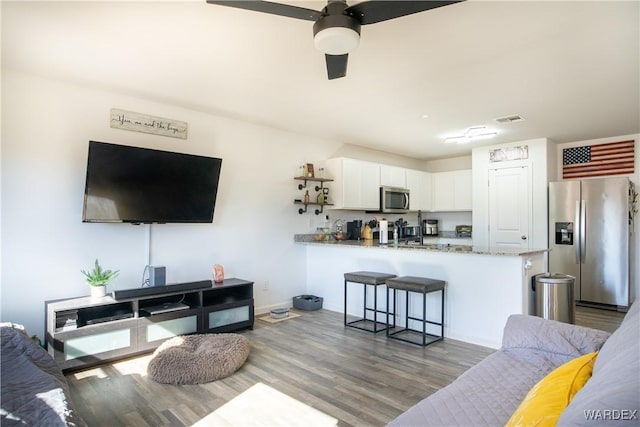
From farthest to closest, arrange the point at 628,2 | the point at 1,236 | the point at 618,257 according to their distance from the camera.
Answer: the point at 618,257 → the point at 1,236 → the point at 628,2

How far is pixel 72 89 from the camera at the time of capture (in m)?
3.39

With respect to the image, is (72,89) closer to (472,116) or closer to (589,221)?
(472,116)

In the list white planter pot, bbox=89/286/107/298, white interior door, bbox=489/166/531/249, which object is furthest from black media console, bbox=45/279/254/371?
white interior door, bbox=489/166/531/249

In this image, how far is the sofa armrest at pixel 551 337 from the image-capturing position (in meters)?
1.93

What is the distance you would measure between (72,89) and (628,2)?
167 inches

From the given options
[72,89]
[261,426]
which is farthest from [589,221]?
[72,89]

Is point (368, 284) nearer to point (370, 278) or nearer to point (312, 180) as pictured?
point (370, 278)

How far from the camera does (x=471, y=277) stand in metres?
3.68

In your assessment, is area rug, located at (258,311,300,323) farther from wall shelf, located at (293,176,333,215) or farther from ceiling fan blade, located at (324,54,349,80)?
ceiling fan blade, located at (324,54,349,80)

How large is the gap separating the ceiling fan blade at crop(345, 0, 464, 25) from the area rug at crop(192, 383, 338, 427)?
90.9 inches

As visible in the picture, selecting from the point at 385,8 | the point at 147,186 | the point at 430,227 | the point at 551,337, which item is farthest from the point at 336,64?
the point at 430,227

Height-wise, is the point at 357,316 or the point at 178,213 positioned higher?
the point at 178,213

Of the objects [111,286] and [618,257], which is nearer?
[111,286]

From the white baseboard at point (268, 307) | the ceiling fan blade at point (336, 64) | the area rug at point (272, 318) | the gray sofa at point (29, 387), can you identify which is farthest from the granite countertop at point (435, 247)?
the gray sofa at point (29, 387)
